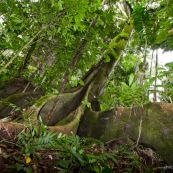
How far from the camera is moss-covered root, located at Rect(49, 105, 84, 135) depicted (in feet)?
12.2

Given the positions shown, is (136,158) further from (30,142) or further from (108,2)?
(108,2)

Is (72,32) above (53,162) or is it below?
above

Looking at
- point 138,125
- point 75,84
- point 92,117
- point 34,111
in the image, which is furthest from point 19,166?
point 92,117

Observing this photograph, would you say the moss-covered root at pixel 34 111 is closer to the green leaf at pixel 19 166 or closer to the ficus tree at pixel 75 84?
the ficus tree at pixel 75 84

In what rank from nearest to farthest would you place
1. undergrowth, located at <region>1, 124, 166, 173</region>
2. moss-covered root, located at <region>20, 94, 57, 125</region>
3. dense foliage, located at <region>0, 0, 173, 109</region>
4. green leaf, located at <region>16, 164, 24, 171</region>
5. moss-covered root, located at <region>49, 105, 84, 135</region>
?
green leaf, located at <region>16, 164, 24, 171</region> → undergrowth, located at <region>1, 124, 166, 173</region> → dense foliage, located at <region>0, 0, 173, 109</region> → moss-covered root, located at <region>20, 94, 57, 125</region> → moss-covered root, located at <region>49, 105, 84, 135</region>

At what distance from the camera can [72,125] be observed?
4.09m

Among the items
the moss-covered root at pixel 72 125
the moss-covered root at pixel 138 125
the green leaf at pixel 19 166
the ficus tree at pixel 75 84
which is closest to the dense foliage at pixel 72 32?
the ficus tree at pixel 75 84

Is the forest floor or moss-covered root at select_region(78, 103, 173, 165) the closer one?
the forest floor

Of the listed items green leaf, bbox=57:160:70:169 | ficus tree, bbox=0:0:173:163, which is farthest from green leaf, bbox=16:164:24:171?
ficus tree, bbox=0:0:173:163

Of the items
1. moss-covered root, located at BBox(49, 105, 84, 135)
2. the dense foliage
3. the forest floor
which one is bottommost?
the forest floor

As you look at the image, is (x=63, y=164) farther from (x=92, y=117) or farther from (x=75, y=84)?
(x=92, y=117)

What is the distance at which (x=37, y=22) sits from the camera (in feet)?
12.4

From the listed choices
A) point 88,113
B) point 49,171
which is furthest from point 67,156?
point 88,113

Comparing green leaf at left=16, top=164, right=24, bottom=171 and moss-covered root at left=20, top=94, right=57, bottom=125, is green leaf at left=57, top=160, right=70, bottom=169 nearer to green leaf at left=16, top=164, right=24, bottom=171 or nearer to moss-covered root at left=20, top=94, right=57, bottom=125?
green leaf at left=16, top=164, right=24, bottom=171
